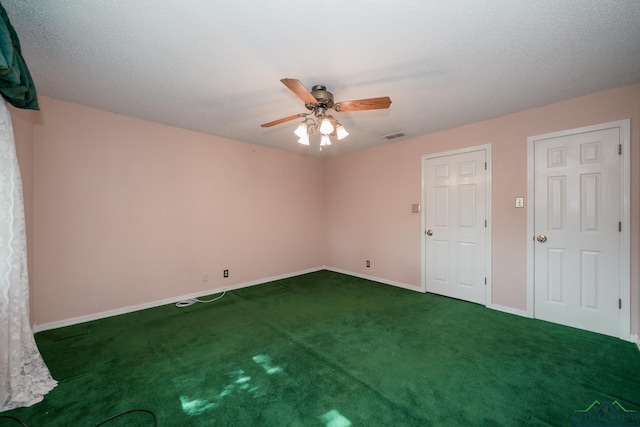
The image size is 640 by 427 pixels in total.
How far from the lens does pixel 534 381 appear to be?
1958 millimetres

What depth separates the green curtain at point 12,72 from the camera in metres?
1.36

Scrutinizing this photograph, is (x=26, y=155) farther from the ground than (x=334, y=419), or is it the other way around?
(x=26, y=155)

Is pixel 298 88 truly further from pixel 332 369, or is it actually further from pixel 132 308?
pixel 132 308

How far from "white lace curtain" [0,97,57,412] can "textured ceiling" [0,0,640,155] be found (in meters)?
0.82

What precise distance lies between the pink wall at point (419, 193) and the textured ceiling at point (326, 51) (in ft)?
0.83

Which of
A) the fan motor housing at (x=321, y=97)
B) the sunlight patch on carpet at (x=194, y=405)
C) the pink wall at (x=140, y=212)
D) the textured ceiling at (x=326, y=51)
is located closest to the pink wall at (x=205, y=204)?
the pink wall at (x=140, y=212)

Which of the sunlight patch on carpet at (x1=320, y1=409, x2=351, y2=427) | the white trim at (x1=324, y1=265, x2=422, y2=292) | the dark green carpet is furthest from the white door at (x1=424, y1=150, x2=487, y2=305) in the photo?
the sunlight patch on carpet at (x1=320, y1=409, x2=351, y2=427)

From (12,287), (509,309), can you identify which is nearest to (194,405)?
(12,287)

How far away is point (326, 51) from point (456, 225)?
9.85 ft

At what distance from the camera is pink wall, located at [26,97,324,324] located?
286 cm

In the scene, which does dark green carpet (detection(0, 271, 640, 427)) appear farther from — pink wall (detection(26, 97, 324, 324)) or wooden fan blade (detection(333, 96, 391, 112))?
wooden fan blade (detection(333, 96, 391, 112))

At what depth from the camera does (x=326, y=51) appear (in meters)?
1.98

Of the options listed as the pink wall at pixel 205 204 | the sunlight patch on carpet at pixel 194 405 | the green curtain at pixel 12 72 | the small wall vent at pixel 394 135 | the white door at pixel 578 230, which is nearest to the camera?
the green curtain at pixel 12 72

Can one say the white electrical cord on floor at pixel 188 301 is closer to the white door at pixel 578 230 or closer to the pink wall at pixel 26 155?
the pink wall at pixel 26 155
